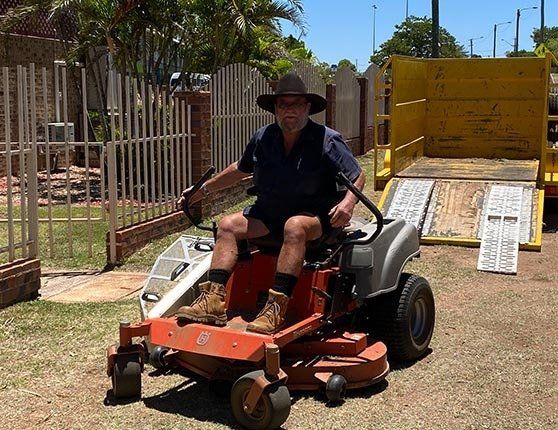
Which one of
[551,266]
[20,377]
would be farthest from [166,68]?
[20,377]

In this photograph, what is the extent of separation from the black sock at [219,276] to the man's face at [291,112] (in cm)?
97

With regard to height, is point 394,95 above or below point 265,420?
above

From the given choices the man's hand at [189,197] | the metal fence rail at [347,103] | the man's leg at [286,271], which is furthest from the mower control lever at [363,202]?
the metal fence rail at [347,103]

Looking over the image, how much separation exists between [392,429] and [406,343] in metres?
0.99

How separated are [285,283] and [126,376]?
3.35ft

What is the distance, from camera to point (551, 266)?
8.16 m

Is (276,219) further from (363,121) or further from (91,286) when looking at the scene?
(363,121)

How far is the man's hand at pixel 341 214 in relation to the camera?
14.9ft

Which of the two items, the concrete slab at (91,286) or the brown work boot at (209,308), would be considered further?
the concrete slab at (91,286)

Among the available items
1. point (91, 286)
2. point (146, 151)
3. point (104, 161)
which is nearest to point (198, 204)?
point (146, 151)

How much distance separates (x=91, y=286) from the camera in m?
7.43

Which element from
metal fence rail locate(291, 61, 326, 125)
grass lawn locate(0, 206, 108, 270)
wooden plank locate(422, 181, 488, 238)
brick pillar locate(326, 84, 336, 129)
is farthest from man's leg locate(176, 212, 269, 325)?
brick pillar locate(326, 84, 336, 129)

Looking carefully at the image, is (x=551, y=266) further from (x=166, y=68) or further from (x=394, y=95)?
(x=166, y=68)

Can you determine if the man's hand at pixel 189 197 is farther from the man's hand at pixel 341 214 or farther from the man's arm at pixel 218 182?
the man's hand at pixel 341 214
